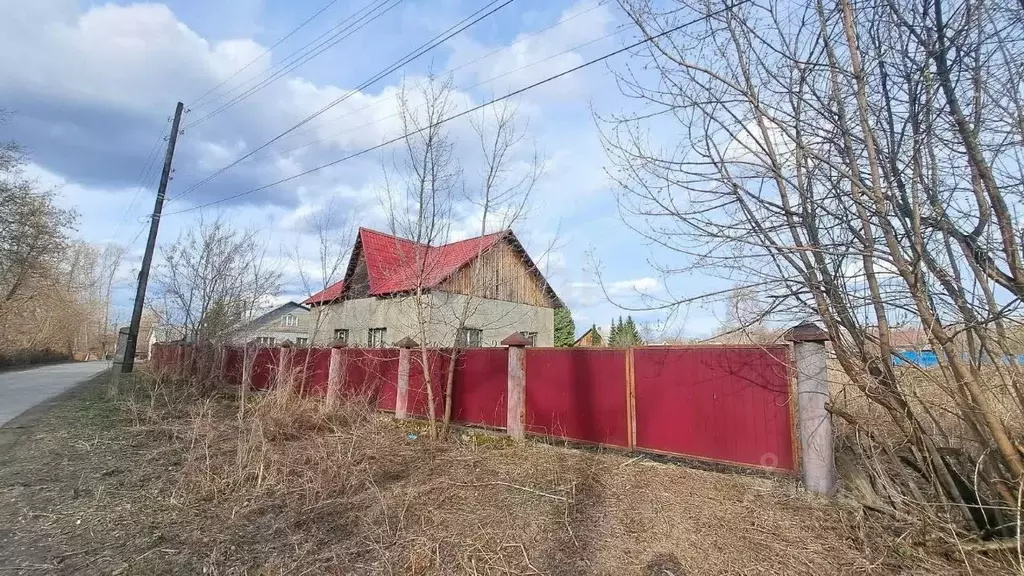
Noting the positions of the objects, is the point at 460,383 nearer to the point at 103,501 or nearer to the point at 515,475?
the point at 515,475

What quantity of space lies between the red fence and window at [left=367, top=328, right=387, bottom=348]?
903 centimetres

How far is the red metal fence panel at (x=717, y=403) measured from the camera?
5.59 m

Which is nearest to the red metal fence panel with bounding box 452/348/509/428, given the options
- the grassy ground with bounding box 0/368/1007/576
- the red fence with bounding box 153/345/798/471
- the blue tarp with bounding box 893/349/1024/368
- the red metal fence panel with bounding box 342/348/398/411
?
the red fence with bounding box 153/345/798/471

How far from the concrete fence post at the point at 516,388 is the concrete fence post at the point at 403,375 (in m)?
2.69

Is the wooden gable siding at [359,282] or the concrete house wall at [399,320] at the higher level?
the wooden gable siding at [359,282]

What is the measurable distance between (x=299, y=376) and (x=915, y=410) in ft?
Result: 38.6

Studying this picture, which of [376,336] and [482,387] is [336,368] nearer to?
[482,387]

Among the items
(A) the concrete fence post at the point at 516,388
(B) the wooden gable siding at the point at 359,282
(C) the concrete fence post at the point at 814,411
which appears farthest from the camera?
(B) the wooden gable siding at the point at 359,282

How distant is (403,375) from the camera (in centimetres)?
1017

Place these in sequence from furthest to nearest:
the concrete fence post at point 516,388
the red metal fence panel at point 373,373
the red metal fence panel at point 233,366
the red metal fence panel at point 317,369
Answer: the red metal fence panel at point 233,366, the red metal fence panel at point 317,369, the red metal fence panel at point 373,373, the concrete fence post at point 516,388

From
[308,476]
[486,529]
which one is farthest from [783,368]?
[308,476]

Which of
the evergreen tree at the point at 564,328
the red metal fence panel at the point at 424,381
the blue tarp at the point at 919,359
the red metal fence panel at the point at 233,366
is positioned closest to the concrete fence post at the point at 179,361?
the red metal fence panel at the point at 233,366

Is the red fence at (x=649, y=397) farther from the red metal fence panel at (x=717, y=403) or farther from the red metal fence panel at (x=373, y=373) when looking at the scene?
the red metal fence panel at (x=373, y=373)

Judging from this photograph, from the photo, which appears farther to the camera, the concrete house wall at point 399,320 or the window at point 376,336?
the window at point 376,336
